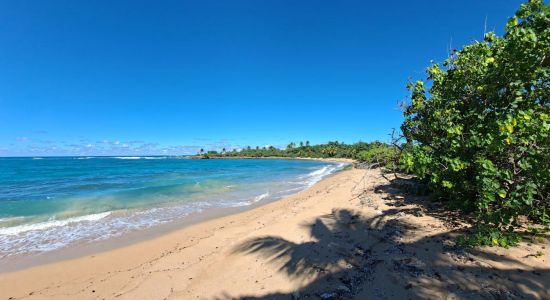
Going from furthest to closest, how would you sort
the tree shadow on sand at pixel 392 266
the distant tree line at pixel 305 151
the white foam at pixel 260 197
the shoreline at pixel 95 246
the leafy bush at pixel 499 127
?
the distant tree line at pixel 305 151, the white foam at pixel 260 197, the shoreline at pixel 95 246, the leafy bush at pixel 499 127, the tree shadow on sand at pixel 392 266

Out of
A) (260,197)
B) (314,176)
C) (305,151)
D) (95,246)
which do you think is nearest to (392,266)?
(95,246)

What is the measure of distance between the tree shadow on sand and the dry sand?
0.05ft

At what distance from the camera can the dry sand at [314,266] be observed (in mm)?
3854

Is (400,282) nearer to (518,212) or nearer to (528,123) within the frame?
(518,212)

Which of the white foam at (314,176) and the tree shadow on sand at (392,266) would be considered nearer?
the tree shadow on sand at (392,266)

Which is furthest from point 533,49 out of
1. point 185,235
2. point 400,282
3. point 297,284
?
point 185,235

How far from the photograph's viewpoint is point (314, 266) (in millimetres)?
4863

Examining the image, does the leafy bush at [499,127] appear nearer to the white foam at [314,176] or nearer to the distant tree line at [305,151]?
the white foam at [314,176]

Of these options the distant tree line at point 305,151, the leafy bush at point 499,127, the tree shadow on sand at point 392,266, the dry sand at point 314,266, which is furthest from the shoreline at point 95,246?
the distant tree line at point 305,151

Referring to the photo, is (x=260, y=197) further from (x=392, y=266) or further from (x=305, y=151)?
(x=305, y=151)

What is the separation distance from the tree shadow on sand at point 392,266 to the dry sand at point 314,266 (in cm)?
1

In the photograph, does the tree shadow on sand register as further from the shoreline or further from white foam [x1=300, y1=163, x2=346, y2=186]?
white foam [x1=300, y1=163, x2=346, y2=186]

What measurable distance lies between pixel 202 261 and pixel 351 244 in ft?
10.2

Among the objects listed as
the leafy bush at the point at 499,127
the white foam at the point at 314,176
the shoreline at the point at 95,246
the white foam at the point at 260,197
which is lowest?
the shoreline at the point at 95,246
